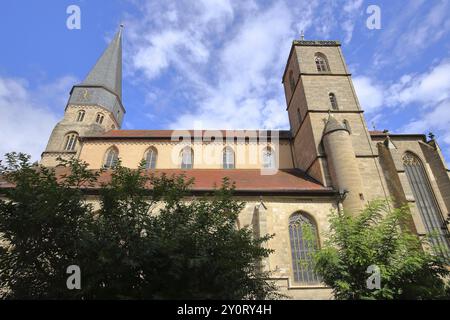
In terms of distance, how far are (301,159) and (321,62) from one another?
865cm

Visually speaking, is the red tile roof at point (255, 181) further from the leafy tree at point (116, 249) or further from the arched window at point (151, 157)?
the leafy tree at point (116, 249)

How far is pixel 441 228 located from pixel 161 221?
17.2 metres

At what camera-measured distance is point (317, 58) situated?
22.5 meters

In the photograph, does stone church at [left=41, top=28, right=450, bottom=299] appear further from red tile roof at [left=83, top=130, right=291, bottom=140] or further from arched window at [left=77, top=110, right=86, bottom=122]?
arched window at [left=77, top=110, right=86, bottom=122]

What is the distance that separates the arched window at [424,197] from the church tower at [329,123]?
4.31 metres

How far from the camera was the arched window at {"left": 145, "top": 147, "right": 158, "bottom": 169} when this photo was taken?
818 inches

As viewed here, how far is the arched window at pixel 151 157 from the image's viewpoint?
20.8 meters

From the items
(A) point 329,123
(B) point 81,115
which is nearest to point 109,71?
(B) point 81,115

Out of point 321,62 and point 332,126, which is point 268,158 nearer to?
point 332,126

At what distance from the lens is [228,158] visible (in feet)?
70.3

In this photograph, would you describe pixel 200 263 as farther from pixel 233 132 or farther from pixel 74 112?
pixel 74 112

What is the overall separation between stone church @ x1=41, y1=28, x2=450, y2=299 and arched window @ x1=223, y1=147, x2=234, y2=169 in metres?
0.08

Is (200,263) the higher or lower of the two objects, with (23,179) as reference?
lower
